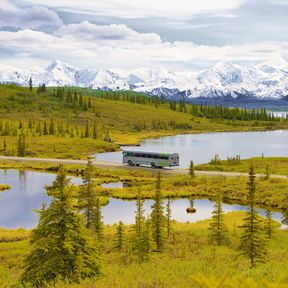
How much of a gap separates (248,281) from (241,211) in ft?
189

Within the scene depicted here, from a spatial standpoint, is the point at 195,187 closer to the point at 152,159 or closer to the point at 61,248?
the point at 152,159

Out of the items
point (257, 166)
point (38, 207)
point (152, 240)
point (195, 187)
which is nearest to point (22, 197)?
point (38, 207)

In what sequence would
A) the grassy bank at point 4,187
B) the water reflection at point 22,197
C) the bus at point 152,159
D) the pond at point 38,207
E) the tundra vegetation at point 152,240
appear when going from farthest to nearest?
the bus at point 152,159 < the grassy bank at point 4,187 < the pond at point 38,207 < the water reflection at point 22,197 < the tundra vegetation at point 152,240

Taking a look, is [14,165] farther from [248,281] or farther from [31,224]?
[248,281]

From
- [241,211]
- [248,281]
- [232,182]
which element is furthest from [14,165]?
[248,281]

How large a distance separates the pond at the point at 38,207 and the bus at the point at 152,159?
17.9 meters

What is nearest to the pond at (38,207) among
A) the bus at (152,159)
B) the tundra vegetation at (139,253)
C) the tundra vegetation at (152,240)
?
the tundra vegetation at (152,240)

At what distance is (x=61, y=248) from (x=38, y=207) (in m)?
48.1

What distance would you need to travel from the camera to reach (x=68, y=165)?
10212cm

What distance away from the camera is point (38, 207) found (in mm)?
66125

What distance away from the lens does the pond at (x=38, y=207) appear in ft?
192

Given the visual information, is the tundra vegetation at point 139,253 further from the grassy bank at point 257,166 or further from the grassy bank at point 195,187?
the grassy bank at point 257,166

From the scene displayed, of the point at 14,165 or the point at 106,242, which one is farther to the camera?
the point at 14,165

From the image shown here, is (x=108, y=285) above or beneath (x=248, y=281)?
beneath
